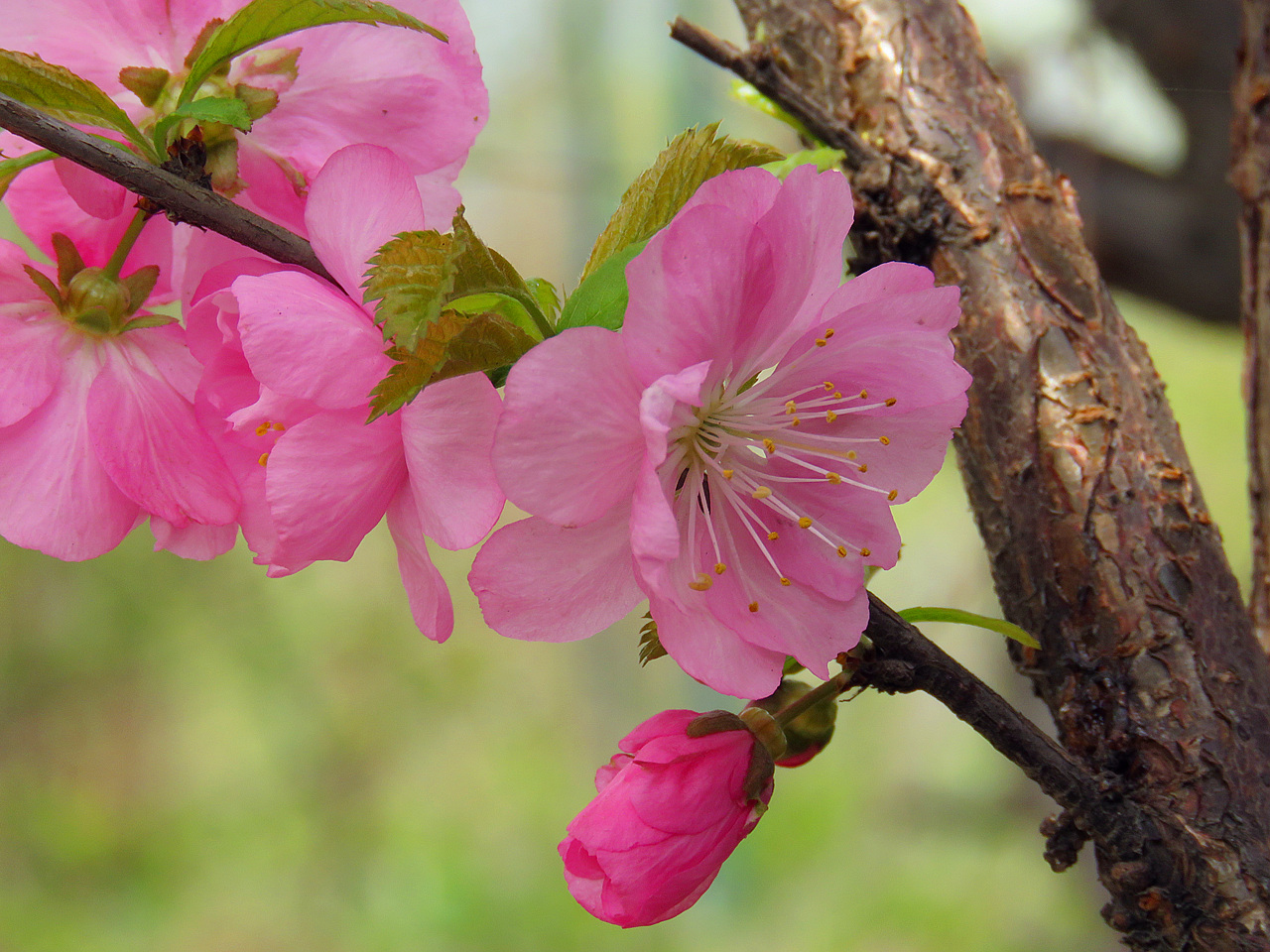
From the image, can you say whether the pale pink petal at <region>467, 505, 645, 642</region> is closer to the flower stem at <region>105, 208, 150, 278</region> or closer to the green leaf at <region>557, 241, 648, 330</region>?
the green leaf at <region>557, 241, 648, 330</region>

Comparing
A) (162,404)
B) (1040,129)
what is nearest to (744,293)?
(162,404)

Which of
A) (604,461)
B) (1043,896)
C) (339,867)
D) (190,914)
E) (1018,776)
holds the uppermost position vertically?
(604,461)

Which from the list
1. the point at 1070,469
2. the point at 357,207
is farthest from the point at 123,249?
the point at 1070,469

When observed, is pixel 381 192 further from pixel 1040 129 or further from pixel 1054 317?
pixel 1040 129

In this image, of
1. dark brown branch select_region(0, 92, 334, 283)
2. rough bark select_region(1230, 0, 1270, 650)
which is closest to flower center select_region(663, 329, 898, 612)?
dark brown branch select_region(0, 92, 334, 283)

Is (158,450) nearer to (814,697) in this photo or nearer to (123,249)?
(123,249)

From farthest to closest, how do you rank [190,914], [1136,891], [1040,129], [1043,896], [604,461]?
[1043,896]
[190,914]
[1040,129]
[1136,891]
[604,461]

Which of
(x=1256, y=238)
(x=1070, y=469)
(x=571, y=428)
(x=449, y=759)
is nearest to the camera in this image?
(x=571, y=428)
